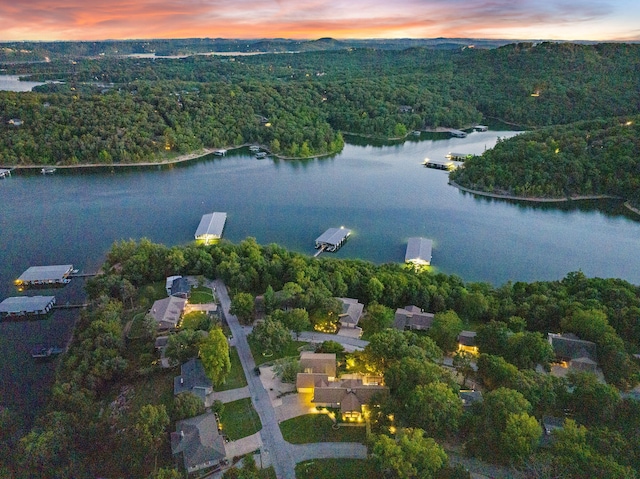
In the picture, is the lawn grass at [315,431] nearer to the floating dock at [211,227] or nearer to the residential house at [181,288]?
the residential house at [181,288]

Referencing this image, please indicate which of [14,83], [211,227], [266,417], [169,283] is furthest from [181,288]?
[14,83]

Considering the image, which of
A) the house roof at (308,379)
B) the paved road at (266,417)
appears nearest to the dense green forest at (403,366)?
the house roof at (308,379)

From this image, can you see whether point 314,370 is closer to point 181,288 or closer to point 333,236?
point 181,288

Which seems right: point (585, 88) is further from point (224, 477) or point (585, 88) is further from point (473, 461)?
point (224, 477)

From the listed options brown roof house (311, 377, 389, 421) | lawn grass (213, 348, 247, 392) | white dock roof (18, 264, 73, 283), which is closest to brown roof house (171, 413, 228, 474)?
lawn grass (213, 348, 247, 392)

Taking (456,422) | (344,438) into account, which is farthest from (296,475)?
(456,422)

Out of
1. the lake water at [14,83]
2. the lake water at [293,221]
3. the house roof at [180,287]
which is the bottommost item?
the lake water at [293,221]
